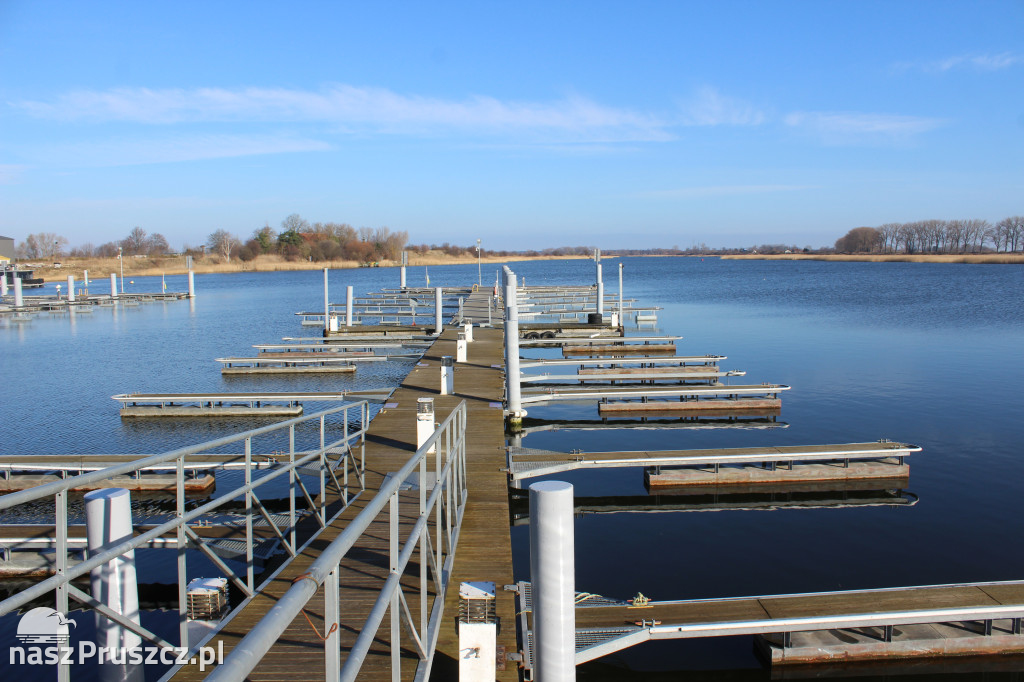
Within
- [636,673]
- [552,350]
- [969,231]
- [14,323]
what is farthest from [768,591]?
[969,231]

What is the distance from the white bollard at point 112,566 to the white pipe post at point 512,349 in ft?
32.5

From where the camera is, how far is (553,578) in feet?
13.1

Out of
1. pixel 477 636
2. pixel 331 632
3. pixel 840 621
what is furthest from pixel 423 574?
pixel 840 621

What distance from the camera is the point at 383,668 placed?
4.21m

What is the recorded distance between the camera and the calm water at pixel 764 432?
9133 millimetres

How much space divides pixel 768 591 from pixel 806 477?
4259 millimetres

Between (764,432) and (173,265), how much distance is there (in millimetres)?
106522

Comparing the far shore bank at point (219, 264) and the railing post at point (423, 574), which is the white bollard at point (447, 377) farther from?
the far shore bank at point (219, 264)

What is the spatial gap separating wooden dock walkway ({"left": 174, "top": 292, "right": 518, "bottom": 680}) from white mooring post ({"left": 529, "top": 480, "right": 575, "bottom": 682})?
2.70 feet

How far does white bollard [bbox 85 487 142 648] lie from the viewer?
4336 mm

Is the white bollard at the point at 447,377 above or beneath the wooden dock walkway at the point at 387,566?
above

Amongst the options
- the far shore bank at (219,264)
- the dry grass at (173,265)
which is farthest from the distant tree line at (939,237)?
the dry grass at (173,265)

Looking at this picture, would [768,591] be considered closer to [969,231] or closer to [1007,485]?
[1007,485]

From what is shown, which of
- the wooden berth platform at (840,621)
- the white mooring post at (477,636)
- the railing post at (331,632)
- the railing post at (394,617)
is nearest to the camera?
the railing post at (331,632)
